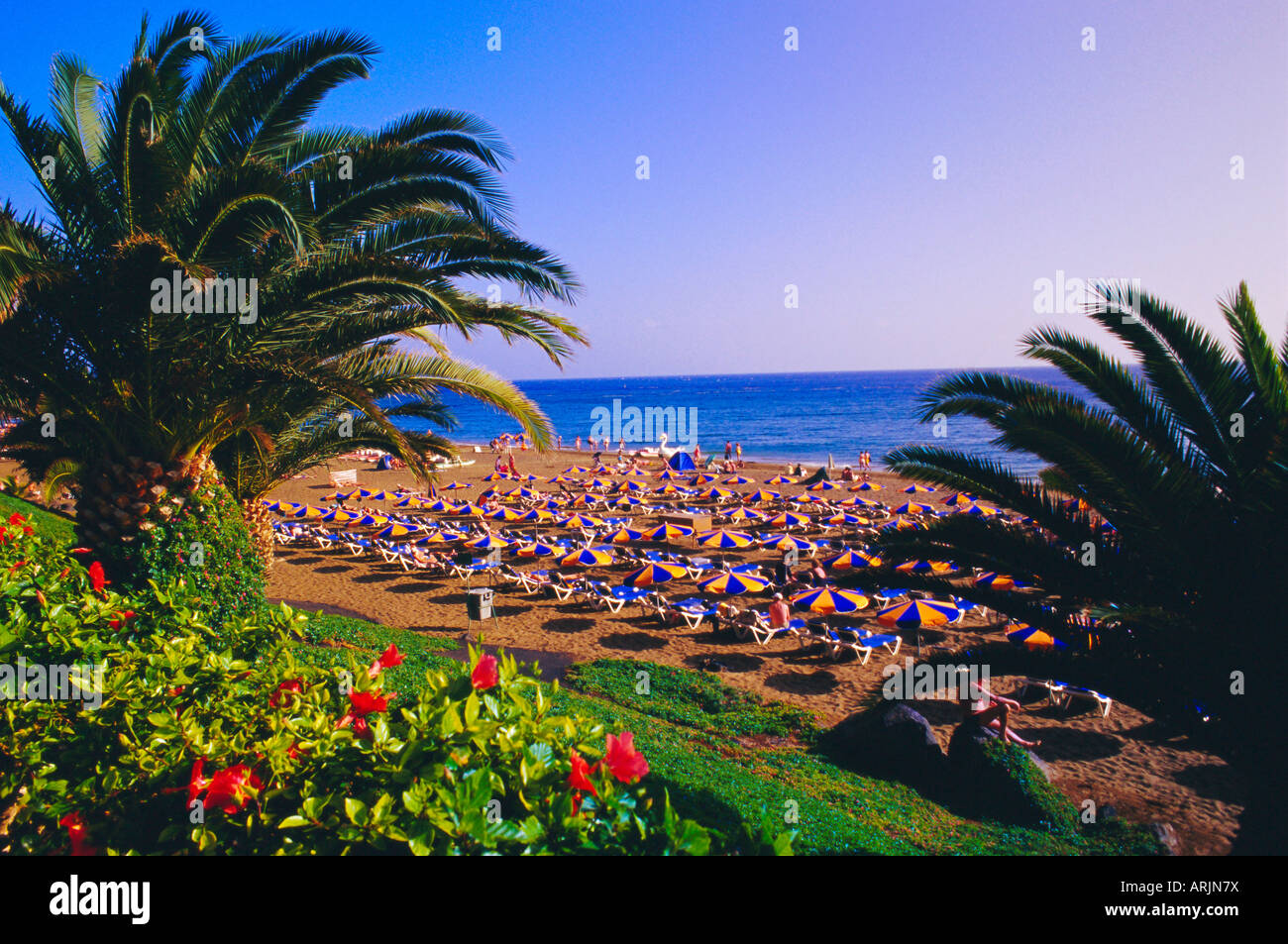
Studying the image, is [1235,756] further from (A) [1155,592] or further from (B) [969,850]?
(B) [969,850]

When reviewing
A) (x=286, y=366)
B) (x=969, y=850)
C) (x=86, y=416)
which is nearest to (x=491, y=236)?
(x=286, y=366)

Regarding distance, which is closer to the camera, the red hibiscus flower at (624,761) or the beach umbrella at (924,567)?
the red hibiscus flower at (624,761)

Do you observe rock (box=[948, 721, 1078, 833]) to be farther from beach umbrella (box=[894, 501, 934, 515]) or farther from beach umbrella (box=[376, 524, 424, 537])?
beach umbrella (box=[376, 524, 424, 537])

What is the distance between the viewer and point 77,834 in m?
2.32

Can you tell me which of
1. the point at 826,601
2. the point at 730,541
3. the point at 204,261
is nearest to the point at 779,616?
the point at 826,601

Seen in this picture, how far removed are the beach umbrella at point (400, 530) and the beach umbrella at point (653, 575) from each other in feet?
29.1

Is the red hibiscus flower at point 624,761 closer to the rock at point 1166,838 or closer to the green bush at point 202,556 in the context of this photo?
the green bush at point 202,556

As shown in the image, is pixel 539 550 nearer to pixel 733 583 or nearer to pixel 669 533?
pixel 669 533

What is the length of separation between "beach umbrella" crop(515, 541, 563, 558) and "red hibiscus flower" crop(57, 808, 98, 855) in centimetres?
1686

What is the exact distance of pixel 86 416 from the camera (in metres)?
7.30

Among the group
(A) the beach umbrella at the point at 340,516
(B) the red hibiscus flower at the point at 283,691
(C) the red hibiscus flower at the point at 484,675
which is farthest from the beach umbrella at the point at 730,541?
(C) the red hibiscus flower at the point at 484,675

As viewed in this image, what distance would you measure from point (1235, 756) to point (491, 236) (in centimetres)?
819

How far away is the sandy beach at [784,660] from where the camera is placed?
835cm

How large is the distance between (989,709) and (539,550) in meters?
12.7
